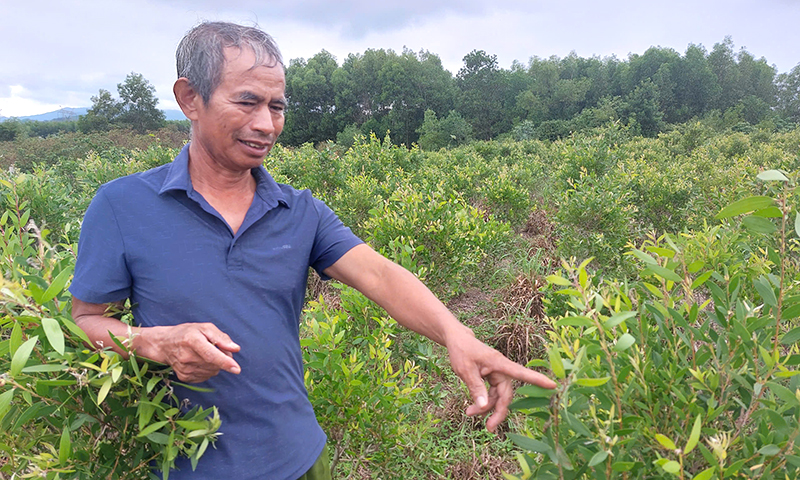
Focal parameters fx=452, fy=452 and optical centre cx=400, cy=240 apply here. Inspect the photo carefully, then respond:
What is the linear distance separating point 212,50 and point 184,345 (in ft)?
2.75

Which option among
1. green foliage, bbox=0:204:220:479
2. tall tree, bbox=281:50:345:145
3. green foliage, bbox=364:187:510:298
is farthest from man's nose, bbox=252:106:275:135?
tall tree, bbox=281:50:345:145

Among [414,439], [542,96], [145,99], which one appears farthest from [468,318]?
[145,99]

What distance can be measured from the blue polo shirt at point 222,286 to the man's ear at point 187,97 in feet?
0.47

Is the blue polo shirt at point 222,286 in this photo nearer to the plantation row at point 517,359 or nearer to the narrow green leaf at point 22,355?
the plantation row at point 517,359

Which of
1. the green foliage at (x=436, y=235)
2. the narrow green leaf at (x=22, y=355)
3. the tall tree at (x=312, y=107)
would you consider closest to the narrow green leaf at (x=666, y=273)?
the narrow green leaf at (x=22, y=355)

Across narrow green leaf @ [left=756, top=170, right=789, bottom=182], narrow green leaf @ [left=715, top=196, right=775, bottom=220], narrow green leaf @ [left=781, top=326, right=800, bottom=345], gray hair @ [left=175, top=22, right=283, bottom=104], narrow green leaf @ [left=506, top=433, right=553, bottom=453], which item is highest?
gray hair @ [left=175, top=22, right=283, bottom=104]

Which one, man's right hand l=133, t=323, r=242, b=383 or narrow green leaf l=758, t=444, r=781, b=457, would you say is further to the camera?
man's right hand l=133, t=323, r=242, b=383

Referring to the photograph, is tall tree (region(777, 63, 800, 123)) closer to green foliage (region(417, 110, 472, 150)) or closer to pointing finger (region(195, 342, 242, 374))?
green foliage (region(417, 110, 472, 150))

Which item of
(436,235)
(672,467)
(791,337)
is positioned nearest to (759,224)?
(791,337)

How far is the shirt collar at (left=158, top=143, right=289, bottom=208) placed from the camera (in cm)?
128

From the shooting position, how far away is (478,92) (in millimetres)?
40031

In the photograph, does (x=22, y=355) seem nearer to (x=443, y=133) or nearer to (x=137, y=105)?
(x=443, y=133)

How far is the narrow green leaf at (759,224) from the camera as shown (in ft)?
2.80

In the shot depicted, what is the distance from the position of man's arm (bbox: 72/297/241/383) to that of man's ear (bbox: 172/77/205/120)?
2.13ft
